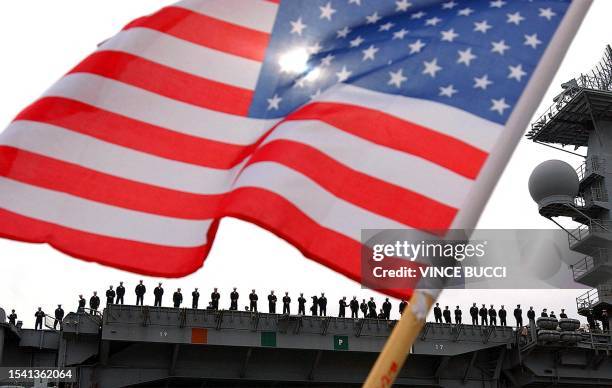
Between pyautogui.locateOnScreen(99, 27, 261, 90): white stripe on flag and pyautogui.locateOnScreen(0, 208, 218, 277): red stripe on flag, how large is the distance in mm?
1535

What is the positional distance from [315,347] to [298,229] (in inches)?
1031

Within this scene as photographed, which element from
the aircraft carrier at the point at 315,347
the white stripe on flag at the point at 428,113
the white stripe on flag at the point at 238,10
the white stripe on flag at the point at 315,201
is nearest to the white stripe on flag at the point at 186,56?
the white stripe on flag at the point at 238,10

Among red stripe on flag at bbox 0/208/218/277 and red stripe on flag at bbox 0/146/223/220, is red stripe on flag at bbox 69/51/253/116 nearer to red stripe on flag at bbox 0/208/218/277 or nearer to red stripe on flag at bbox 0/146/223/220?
red stripe on flag at bbox 0/146/223/220

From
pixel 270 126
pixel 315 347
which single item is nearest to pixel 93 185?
pixel 270 126

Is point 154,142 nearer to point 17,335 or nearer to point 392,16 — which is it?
point 392,16

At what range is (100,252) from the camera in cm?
Result: 691

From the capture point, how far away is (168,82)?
7438 millimetres

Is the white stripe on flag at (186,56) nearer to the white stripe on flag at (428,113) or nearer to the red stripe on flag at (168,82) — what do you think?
the red stripe on flag at (168,82)

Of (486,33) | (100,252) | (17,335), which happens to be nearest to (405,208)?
(486,33)

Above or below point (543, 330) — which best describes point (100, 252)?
below

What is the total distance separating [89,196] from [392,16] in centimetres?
329

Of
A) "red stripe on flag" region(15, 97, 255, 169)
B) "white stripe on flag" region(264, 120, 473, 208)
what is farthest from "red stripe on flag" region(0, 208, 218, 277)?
"white stripe on flag" region(264, 120, 473, 208)

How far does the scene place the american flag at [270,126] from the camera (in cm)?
658

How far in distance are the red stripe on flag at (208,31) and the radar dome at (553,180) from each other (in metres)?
35.4
